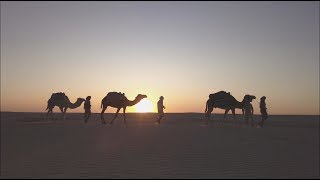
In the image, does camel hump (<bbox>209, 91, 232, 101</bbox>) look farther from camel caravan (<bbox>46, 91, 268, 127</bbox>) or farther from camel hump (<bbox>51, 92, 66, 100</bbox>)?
camel hump (<bbox>51, 92, 66, 100</bbox>)

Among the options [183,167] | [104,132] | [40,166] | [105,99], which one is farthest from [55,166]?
[105,99]

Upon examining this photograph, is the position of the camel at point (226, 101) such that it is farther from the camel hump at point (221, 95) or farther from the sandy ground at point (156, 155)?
the sandy ground at point (156, 155)

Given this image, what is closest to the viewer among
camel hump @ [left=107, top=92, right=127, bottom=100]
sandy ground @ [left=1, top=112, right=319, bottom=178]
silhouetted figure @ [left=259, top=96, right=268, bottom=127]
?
sandy ground @ [left=1, top=112, right=319, bottom=178]

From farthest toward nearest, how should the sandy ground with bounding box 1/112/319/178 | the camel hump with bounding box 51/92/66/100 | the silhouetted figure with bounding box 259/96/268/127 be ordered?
1. the camel hump with bounding box 51/92/66/100
2. the silhouetted figure with bounding box 259/96/268/127
3. the sandy ground with bounding box 1/112/319/178

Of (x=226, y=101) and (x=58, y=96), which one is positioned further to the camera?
(x=58, y=96)

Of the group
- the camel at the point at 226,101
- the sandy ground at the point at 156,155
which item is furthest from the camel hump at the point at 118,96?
the sandy ground at the point at 156,155

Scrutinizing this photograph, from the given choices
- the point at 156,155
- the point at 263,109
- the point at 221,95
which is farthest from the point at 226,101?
the point at 156,155

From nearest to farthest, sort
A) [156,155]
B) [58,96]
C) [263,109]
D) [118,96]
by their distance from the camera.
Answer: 1. [156,155]
2. [263,109]
3. [118,96]
4. [58,96]

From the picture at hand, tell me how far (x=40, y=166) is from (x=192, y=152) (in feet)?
13.1

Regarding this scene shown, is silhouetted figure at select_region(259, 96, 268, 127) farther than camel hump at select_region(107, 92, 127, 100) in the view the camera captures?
No

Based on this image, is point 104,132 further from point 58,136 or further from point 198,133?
point 198,133

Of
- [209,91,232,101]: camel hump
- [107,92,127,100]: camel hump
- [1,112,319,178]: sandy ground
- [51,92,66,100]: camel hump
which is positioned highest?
[51,92,66,100]: camel hump

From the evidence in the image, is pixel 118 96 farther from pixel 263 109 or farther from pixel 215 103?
pixel 263 109

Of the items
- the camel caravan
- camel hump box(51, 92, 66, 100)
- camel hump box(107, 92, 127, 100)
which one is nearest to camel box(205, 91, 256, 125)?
the camel caravan
